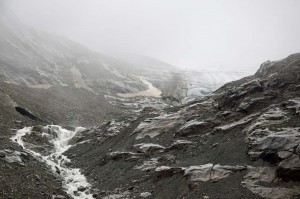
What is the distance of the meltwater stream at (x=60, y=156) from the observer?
95.3 ft

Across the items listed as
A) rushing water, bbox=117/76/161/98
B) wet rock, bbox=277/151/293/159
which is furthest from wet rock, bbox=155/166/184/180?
rushing water, bbox=117/76/161/98

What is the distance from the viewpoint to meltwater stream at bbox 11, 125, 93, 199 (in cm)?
2905

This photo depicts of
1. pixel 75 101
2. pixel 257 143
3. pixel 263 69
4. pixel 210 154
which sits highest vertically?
pixel 263 69

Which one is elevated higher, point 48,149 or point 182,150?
point 182,150

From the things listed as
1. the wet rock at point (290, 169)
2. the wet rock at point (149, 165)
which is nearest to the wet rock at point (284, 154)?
the wet rock at point (290, 169)

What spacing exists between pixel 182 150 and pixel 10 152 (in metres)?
16.2

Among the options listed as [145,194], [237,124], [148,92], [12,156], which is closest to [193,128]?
[237,124]

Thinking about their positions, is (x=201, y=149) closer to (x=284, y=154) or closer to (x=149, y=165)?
(x=149, y=165)

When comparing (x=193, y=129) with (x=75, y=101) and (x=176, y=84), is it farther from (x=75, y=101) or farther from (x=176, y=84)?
(x=176, y=84)

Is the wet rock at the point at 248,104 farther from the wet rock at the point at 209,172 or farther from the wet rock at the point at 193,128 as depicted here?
the wet rock at the point at 209,172

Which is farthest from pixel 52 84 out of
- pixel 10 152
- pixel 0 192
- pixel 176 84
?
pixel 0 192

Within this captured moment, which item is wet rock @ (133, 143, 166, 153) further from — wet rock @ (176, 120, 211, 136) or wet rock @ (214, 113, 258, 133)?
wet rock @ (214, 113, 258, 133)

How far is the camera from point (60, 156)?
37.8 meters

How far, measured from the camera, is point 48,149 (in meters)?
39.8
